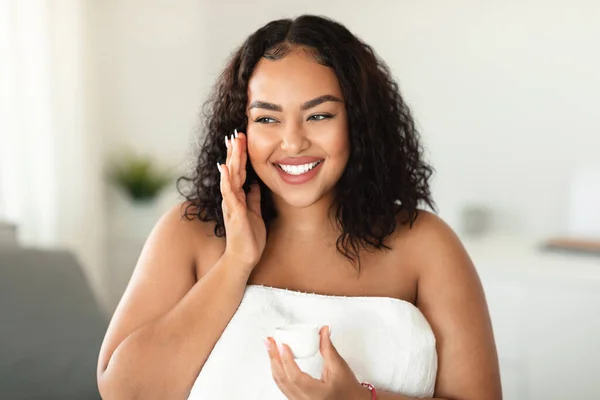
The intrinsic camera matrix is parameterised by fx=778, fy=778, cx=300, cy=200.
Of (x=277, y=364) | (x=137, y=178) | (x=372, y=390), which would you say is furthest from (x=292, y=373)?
(x=137, y=178)

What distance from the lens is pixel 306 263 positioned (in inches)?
58.3

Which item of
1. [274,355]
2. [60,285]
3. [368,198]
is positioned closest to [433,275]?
[368,198]

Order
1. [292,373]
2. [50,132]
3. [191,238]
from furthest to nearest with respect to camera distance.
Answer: [50,132] → [191,238] → [292,373]

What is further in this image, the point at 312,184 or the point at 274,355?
the point at 312,184

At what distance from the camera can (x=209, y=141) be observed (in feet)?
5.16

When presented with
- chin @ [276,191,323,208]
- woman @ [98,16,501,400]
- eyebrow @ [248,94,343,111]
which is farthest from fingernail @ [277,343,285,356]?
eyebrow @ [248,94,343,111]

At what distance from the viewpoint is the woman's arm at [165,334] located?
1344 millimetres

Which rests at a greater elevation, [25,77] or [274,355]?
[25,77]

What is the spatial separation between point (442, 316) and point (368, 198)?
259 mm

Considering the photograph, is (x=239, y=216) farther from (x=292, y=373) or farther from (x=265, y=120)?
(x=292, y=373)

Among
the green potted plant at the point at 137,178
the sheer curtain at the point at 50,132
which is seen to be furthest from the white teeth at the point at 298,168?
the green potted plant at the point at 137,178

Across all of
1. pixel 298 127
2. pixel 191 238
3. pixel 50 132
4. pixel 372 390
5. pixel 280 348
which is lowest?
pixel 372 390

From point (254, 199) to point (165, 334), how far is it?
11.9 inches

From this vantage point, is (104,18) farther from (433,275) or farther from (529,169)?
(433,275)
